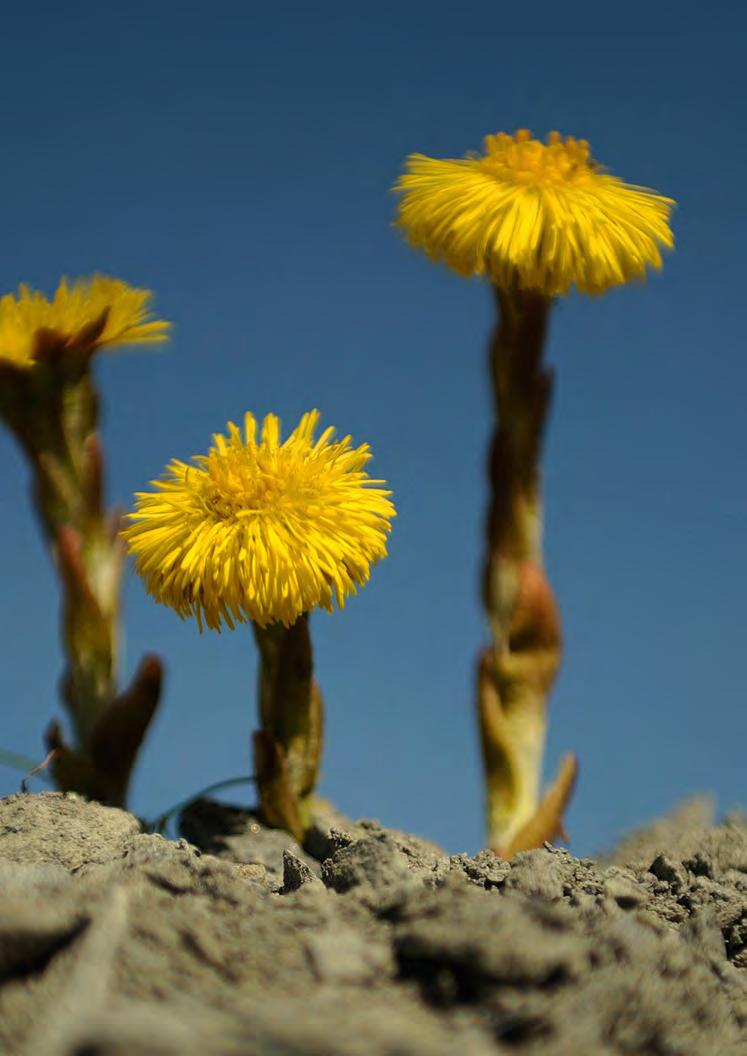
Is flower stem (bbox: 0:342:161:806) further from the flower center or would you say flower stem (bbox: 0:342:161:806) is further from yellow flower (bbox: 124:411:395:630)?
the flower center

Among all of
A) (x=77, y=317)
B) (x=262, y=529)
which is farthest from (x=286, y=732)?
(x=77, y=317)

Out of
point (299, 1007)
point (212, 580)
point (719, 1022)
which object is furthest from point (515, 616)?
point (299, 1007)

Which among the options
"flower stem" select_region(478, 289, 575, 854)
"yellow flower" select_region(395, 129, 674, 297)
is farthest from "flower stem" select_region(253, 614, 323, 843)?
"yellow flower" select_region(395, 129, 674, 297)

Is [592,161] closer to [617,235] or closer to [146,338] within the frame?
[617,235]

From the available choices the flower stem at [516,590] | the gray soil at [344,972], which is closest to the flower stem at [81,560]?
the flower stem at [516,590]

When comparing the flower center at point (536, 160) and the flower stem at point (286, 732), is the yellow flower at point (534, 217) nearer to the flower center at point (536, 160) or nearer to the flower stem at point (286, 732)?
the flower center at point (536, 160)

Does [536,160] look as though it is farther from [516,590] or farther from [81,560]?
[81,560]
